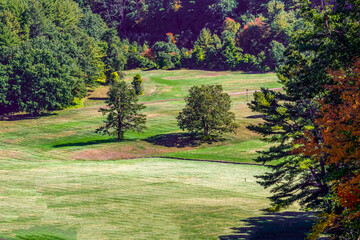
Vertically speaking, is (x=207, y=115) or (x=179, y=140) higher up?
(x=207, y=115)

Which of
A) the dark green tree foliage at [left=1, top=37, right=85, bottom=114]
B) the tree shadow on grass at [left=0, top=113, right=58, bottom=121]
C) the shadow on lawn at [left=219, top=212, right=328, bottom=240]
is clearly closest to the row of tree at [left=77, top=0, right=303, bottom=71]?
the dark green tree foliage at [left=1, top=37, right=85, bottom=114]

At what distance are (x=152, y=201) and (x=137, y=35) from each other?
153 m

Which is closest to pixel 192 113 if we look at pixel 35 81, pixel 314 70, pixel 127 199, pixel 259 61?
pixel 127 199

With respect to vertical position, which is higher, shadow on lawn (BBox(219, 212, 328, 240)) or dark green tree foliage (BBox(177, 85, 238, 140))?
dark green tree foliage (BBox(177, 85, 238, 140))

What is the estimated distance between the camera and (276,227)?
1171 inches

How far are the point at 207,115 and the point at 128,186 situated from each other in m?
26.2

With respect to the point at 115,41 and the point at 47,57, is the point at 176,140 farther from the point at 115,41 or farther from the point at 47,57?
the point at 115,41

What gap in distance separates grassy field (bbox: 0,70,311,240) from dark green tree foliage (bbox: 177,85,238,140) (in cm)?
189

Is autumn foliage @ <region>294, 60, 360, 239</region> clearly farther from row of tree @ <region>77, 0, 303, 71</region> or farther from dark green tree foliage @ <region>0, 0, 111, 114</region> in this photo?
row of tree @ <region>77, 0, 303, 71</region>

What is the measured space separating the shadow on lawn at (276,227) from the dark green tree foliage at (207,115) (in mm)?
31933

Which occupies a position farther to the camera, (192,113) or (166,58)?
(166,58)

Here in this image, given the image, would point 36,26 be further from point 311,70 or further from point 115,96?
point 311,70

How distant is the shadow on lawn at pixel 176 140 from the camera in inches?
2486

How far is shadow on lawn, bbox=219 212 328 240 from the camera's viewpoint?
2772 cm
